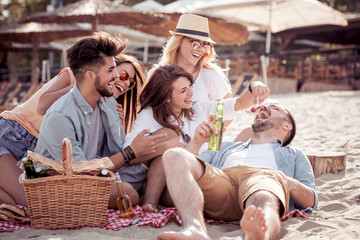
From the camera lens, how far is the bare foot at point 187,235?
91.8 inches

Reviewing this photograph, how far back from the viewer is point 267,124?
12.1 ft

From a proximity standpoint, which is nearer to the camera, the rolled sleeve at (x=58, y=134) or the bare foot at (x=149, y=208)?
the rolled sleeve at (x=58, y=134)

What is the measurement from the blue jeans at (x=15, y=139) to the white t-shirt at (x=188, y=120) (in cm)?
83

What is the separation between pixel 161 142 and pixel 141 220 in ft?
2.59

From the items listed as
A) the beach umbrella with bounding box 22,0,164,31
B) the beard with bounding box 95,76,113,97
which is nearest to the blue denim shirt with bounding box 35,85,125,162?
the beard with bounding box 95,76,113,97

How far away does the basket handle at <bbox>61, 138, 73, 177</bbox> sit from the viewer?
2.75 metres

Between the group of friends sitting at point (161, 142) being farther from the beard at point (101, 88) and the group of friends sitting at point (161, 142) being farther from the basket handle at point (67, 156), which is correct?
the basket handle at point (67, 156)

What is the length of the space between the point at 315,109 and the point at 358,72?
727 centimetres

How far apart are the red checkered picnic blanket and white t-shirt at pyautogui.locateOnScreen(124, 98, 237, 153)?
769 mm

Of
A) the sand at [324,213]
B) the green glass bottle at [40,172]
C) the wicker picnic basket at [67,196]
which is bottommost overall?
the sand at [324,213]

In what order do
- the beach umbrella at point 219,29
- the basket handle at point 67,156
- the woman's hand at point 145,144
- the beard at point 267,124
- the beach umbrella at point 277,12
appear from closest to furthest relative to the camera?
1. the basket handle at point 67,156
2. the woman's hand at point 145,144
3. the beard at point 267,124
4. the beach umbrella at point 219,29
5. the beach umbrella at point 277,12

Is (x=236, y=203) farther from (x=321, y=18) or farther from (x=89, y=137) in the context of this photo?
(x=321, y=18)

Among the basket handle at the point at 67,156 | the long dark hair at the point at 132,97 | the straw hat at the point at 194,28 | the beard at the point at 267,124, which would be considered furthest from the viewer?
Answer: the straw hat at the point at 194,28

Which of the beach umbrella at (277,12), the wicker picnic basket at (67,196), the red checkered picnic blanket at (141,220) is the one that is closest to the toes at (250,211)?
the red checkered picnic blanket at (141,220)
